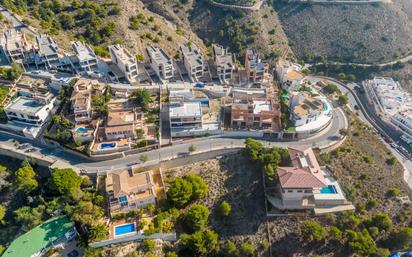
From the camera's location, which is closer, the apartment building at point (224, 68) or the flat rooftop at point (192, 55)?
the apartment building at point (224, 68)

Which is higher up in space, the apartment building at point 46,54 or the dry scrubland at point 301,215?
the apartment building at point 46,54

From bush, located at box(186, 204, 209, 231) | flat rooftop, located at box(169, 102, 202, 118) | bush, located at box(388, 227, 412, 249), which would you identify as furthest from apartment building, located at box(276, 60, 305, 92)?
bush, located at box(186, 204, 209, 231)

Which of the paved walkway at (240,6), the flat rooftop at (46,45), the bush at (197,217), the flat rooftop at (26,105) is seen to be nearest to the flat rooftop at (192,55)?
the flat rooftop at (46,45)

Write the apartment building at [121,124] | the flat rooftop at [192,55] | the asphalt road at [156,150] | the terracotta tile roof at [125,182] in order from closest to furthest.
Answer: the terracotta tile roof at [125,182] < the asphalt road at [156,150] < the apartment building at [121,124] < the flat rooftop at [192,55]

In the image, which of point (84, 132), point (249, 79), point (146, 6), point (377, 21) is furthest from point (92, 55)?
point (377, 21)

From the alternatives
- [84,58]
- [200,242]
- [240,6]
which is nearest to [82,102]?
[84,58]

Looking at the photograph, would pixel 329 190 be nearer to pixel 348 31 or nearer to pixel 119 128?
pixel 119 128

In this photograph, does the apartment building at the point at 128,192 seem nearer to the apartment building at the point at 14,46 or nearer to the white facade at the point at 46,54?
the white facade at the point at 46,54
